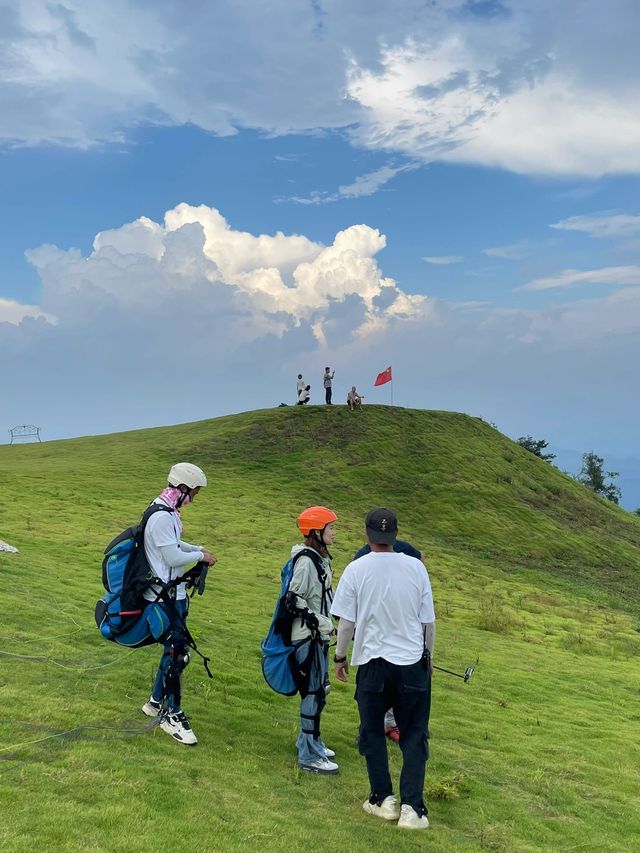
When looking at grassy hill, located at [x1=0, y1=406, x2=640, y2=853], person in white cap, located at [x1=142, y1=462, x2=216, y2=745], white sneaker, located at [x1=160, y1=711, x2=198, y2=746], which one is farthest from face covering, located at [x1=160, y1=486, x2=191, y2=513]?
grassy hill, located at [x1=0, y1=406, x2=640, y2=853]

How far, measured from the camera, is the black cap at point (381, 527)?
6555 mm

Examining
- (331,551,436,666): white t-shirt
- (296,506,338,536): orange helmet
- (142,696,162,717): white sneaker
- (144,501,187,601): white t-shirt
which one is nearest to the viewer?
(331,551,436,666): white t-shirt

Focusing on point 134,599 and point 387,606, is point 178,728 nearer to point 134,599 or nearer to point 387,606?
point 134,599

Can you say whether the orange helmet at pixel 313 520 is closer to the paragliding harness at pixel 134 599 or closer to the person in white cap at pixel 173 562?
the person in white cap at pixel 173 562

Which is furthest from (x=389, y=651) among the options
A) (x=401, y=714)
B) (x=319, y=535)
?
(x=319, y=535)

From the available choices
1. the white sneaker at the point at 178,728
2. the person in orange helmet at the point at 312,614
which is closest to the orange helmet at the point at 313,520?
the person in orange helmet at the point at 312,614

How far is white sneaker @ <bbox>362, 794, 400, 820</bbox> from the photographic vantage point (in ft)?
21.7

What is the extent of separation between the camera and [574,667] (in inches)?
686

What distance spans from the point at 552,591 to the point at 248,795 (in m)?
26.0

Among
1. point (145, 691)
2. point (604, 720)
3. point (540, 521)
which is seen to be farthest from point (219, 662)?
point (540, 521)

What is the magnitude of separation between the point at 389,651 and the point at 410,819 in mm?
1726

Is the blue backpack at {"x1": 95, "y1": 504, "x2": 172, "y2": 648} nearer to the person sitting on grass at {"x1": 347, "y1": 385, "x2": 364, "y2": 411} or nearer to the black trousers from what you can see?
the black trousers

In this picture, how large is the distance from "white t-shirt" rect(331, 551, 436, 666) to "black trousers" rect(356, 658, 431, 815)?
141 mm

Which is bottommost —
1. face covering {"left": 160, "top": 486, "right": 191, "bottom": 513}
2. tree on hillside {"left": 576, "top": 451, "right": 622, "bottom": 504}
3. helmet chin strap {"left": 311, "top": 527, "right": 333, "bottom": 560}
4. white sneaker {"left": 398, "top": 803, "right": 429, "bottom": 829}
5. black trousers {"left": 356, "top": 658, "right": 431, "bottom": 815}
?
white sneaker {"left": 398, "top": 803, "right": 429, "bottom": 829}
